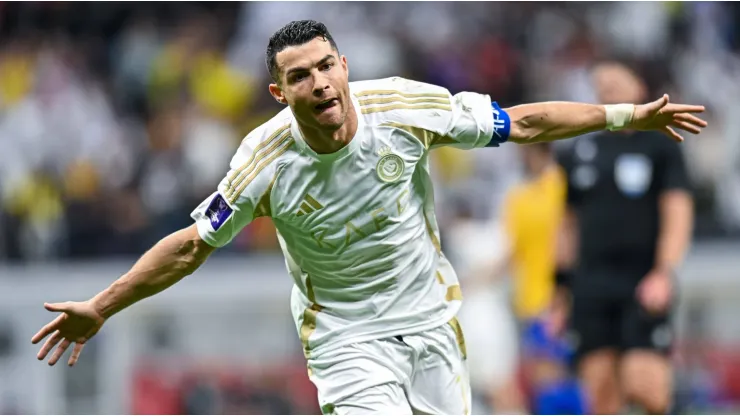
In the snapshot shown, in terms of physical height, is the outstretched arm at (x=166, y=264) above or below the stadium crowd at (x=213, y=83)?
below

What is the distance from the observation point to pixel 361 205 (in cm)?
503

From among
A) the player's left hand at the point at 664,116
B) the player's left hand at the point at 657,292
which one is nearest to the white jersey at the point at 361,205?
the player's left hand at the point at 664,116

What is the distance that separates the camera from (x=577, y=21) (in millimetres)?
14844

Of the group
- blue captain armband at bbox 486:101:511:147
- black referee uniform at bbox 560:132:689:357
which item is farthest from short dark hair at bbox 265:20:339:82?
black referee uniform at bbox 560:132:689:357

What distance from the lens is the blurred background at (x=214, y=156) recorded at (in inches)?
445

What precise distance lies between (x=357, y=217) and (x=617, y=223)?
125 inches

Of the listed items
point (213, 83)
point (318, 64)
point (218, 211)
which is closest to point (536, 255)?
point (218, 211)

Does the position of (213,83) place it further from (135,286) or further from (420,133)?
(420,133)

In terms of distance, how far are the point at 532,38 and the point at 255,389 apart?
583 centimetres

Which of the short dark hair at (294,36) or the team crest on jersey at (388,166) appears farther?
the team crest on jersey at (388,166)

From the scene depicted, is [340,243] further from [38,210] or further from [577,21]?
[577,21]

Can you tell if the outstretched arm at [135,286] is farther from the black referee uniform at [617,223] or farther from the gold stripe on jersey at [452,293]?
the black referee uniform at [617,223]

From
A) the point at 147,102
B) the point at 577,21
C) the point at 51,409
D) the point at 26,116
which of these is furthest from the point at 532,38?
the point at 51,409

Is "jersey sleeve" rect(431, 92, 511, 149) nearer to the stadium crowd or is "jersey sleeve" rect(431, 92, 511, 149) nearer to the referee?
the referee
